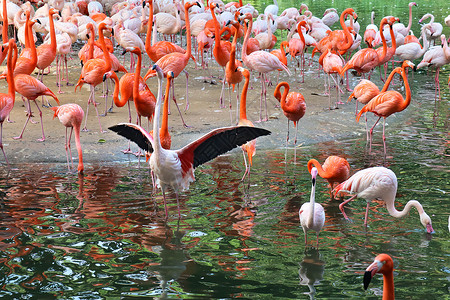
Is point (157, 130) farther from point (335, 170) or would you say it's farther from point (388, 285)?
point (388, 285)

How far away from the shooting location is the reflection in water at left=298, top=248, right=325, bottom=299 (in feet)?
13.7

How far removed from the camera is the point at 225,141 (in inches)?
206

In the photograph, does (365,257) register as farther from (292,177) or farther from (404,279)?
(292,177)

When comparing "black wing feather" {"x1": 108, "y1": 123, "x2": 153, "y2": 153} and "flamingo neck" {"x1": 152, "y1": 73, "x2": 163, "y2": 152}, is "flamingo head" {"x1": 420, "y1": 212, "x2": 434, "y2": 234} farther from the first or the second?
"black wing feather" {"x1": 108, "y1": 123, "x2": 153, "y2": 153}

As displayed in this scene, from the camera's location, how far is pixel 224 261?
451 centimetres

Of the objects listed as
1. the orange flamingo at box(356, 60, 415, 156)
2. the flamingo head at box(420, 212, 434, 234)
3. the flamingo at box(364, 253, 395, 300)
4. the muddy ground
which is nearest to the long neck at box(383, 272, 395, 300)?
the flamingo at box(364, 253, 395, 300)

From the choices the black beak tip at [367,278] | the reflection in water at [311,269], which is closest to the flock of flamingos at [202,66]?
the black beak tip at [367,278]

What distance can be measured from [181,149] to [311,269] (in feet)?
5.56

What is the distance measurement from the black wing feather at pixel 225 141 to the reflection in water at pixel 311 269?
41.9 inches

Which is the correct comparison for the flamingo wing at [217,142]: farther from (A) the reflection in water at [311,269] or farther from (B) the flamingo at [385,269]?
(B) the flamingo at [385,269]

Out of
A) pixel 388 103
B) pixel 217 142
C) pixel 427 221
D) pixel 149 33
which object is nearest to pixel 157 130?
pixel 217 142

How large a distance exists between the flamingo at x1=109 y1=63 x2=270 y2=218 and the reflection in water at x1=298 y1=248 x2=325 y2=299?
1081 millimetres

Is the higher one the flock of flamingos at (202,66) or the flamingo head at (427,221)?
the flock of flamingos at (202,66)

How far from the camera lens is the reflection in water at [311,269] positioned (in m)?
4.17
